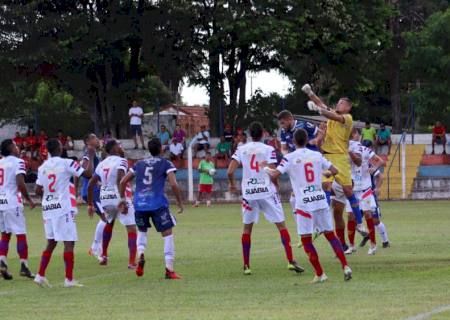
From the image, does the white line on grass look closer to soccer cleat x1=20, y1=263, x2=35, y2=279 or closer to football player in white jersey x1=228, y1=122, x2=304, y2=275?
football player in white jersey x1=228, y1=122, x2=304, y2=275

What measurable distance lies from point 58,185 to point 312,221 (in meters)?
3.53

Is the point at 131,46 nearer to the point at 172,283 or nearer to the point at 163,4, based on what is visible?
the point at 163,4

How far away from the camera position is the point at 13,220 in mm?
17719

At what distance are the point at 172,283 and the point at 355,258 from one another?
168 inches

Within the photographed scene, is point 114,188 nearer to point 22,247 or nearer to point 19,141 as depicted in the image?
point 22,247

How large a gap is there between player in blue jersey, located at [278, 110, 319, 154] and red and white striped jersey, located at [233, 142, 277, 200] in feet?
2.80

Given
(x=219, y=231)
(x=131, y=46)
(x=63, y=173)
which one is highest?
(x=131, y=46)

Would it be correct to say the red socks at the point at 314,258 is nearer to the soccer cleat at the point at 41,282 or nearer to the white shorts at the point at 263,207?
the white shorts at the point at 263,207

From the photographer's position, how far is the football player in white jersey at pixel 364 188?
20266mm

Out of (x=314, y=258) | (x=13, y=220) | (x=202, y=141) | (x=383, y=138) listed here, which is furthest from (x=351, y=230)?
(x=383, y=138)

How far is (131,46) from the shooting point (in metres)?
54.2

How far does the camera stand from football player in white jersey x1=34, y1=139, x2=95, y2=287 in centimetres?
1600

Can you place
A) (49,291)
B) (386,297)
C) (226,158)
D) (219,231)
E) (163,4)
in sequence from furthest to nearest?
(163,4) < (226,158) < (219,231) < (49,291) < (386,297)

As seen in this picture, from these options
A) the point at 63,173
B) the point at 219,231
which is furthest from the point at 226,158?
the point at 63,173
